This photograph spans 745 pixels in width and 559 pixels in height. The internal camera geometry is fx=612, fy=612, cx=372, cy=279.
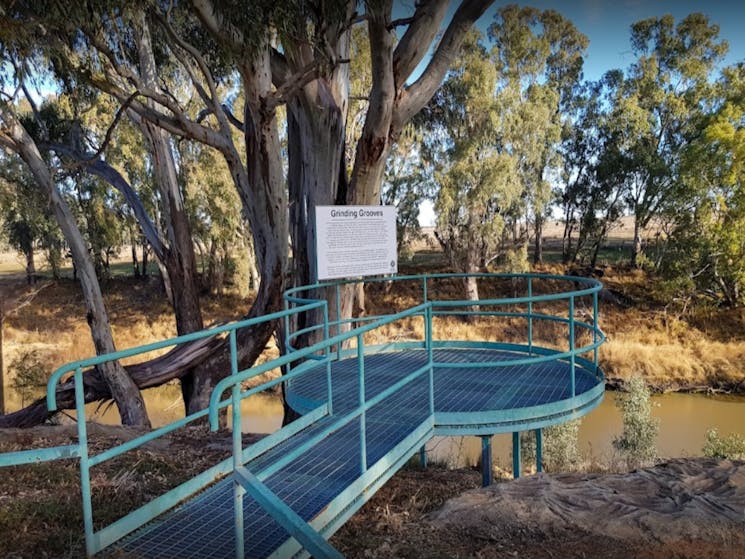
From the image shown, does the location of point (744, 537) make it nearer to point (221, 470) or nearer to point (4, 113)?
point (221, 470)

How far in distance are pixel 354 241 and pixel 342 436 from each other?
122 inches

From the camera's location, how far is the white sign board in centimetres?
708

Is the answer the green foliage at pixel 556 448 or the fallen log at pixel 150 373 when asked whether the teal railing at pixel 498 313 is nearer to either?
the fallen log at pixel 150 373

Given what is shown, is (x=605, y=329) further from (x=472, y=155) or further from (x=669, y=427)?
(x=472, y=155)

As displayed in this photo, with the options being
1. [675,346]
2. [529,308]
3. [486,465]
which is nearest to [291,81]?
[529,308]

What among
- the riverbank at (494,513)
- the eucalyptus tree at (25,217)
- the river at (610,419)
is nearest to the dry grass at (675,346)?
the river at (610,419)

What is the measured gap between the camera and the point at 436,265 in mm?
34906

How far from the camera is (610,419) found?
55.8 feet

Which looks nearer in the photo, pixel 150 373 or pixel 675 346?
pixel 150 373

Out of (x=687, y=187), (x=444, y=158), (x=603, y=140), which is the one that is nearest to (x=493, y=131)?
(x=444, y=158)

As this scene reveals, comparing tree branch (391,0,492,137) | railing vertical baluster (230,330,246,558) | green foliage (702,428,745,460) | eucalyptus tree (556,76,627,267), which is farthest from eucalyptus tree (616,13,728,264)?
railing vertical baluster (230,330,246,558)

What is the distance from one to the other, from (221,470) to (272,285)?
652cm

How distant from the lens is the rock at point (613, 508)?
4.23 meters

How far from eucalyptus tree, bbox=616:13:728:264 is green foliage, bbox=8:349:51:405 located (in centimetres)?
2320
